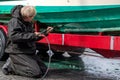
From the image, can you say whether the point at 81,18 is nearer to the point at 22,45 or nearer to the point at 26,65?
the point at 22,45

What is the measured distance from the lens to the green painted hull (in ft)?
19.3

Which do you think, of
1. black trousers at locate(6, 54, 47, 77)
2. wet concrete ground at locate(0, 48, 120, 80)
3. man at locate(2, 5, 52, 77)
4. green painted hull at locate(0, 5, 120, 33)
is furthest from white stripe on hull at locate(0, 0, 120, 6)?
wet concrete ground at locate(0, 48, 120, 80)

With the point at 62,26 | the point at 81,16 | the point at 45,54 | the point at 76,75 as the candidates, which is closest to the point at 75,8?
the point at 81,16

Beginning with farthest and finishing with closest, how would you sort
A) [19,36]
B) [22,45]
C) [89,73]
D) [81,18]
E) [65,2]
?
[89,73], [65,2], [81,18], [22,45], [19,36]

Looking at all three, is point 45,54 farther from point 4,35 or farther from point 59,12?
point 59,12

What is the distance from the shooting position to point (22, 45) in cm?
590

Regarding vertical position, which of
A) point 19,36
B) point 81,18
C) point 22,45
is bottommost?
point 22,45

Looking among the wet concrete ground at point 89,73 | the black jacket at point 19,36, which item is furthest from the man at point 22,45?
the wet concrete ground at point 89,73

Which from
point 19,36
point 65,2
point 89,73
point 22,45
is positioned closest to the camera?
point 19,36

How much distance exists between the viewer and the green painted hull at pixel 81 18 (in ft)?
19.3

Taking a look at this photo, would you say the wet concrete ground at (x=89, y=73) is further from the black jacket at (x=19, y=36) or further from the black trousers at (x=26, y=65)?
the black jacket at (x=19, y=36)

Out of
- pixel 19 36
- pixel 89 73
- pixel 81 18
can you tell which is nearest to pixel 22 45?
pixel 19 36

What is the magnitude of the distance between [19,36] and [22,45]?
1.04ft

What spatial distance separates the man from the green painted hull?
27.2 inches
